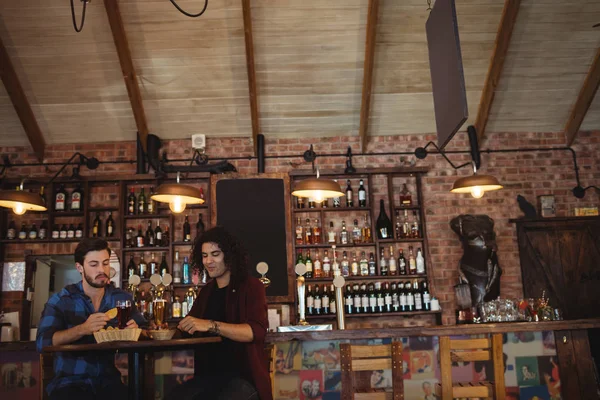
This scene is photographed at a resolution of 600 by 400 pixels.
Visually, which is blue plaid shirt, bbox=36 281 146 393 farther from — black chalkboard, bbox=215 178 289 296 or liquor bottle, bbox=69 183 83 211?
liquor bottle, bbox=69 183 83 211

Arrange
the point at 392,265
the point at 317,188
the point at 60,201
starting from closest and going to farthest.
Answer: the point at 317,188
the point at 392,265
the point at 60,201

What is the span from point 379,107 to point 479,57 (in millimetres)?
1240

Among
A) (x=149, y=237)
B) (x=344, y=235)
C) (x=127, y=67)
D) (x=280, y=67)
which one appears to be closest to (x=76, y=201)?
(x=149, y=237)

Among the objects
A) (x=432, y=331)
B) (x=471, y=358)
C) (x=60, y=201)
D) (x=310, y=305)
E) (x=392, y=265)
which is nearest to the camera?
(x=471, y=358)

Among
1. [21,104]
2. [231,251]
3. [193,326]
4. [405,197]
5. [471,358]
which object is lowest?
[471,358]

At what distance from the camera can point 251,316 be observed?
2.87m

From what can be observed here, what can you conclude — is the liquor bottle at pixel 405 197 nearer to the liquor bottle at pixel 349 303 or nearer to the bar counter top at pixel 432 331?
the liquor bottle at pixel 349 303

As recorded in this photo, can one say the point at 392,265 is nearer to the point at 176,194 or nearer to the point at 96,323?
the point at 176,194

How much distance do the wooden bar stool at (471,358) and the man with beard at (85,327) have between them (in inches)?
63.8

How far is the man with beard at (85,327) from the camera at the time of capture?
8.83ft

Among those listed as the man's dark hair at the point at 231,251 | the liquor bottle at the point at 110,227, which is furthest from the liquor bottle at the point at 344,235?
the man's dark hair at the point at 231,251

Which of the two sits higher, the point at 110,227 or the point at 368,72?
the point at 368,72

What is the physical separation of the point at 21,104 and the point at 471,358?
221 inches

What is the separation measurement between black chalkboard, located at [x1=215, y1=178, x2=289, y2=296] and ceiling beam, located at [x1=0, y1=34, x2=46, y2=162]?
7.33 feet
